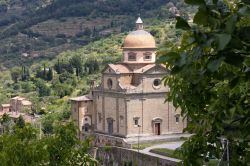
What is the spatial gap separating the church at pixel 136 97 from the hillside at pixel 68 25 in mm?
71061

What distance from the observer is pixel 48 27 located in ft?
449

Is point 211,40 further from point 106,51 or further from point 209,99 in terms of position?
point 106,51

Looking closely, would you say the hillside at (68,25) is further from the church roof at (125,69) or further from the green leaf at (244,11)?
the green leaf at (244,11)

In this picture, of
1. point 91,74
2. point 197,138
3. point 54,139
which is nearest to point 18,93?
point 91,74

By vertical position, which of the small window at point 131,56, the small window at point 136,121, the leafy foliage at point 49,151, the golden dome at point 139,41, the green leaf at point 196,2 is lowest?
the small window at point 136,121

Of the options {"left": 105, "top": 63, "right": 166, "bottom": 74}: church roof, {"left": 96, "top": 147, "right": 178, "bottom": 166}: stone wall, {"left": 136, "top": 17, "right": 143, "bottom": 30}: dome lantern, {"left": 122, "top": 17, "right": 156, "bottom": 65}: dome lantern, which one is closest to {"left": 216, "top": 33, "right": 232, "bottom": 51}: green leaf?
{"left": 96, "top": 147, "right": 178, "bottom": 166}: stone wall

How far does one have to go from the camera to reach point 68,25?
136 metres

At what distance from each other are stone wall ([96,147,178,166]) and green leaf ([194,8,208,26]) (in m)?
27.1

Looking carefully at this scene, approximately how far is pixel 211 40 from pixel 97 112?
3993 cm

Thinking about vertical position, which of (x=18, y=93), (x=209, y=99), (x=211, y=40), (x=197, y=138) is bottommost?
(x=18, y=93)

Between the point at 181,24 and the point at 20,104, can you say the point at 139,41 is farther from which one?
the point at 181,24

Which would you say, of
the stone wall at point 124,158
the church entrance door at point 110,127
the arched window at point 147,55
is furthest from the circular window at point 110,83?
the stone wall at point 124,158

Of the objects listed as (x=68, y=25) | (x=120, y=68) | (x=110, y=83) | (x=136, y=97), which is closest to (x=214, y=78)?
(x=136, y=97)

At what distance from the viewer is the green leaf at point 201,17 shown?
3.40m
